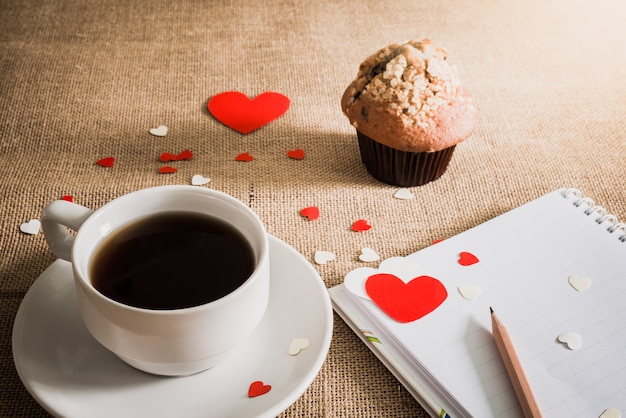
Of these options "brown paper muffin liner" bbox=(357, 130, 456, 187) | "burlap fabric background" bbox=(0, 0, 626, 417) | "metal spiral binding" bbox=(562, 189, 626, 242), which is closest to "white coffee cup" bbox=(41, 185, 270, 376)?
"burlap fabric background" bbox=(0, 0, 626, 417)

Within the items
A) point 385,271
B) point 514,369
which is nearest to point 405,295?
point 385,271

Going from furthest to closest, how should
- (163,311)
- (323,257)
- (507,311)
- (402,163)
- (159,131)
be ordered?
(159,131) < (402,163) < (323,257) < (507,311) < (163,311)

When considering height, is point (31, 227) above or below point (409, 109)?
below

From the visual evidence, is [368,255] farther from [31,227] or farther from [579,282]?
[31,227]

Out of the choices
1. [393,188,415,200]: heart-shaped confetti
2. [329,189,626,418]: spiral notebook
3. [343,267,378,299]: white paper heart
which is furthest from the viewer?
[393,188,415,200]: heart-shaped confetti

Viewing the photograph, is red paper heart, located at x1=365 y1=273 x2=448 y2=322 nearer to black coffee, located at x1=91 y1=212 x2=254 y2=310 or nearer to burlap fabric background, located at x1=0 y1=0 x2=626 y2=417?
burlap fabric background, located at x1=0 y1=0 x2=626 y2=417

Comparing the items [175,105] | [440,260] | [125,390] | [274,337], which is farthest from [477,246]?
[175,105]
